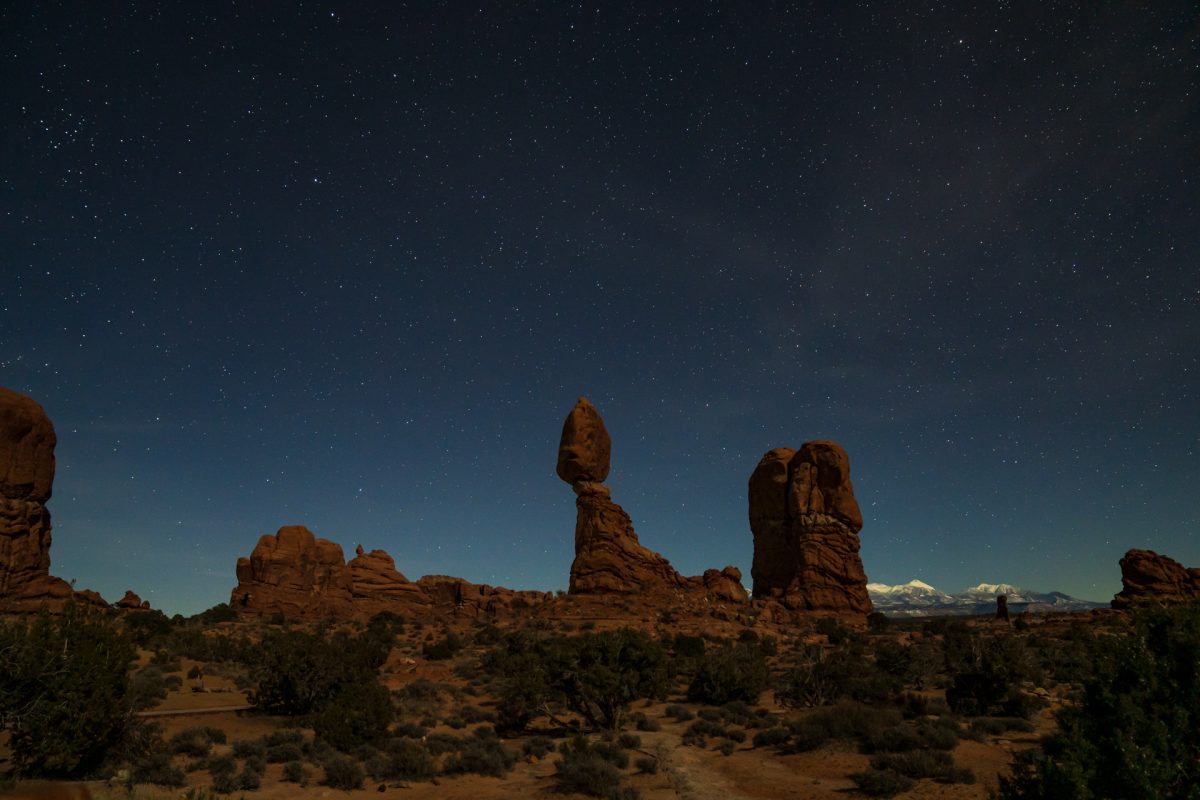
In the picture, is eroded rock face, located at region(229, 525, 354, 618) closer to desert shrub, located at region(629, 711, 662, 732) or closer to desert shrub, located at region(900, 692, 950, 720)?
desert shrub, located at region(629, 711, 662, 732)

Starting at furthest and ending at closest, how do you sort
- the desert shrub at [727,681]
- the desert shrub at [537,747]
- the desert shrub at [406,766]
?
the desert shrub at [727,681], the desert shrub at [537,747], the desert shrub at [406,766]

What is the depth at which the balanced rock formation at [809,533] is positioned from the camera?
6059cm

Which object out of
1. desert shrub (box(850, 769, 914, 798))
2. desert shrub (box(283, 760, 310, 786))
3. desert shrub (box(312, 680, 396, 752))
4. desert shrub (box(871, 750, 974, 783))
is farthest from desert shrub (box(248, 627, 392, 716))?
desert shrub (box(871, 750, 974, 783))

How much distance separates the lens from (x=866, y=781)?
1477 centimetres

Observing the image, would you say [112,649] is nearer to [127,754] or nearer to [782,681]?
[127,754]

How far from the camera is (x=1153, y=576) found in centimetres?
6006

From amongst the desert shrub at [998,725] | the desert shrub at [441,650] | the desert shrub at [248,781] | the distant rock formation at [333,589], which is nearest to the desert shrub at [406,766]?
the desert shrub at [248,781]

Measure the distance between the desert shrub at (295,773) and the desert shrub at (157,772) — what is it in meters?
2.32

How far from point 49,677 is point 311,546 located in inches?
2216

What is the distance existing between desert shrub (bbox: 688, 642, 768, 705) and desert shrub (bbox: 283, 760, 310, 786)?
17.5 metres

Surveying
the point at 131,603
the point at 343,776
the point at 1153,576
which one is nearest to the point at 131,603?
the point at 131,603

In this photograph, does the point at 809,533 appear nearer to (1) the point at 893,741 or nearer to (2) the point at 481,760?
(1) the point at 893,741

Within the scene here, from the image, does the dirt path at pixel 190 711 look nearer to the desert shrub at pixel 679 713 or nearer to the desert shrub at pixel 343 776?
the desert shrub at pixel 343 776

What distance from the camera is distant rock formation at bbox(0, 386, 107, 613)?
4697cm
